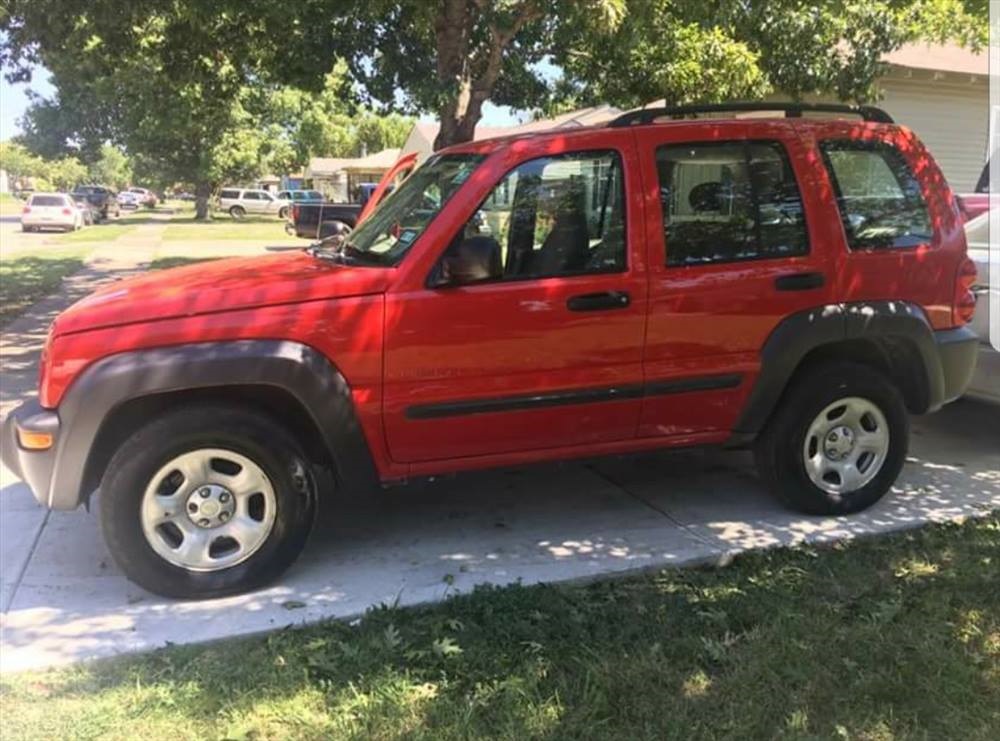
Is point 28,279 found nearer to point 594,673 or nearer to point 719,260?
point 719,260

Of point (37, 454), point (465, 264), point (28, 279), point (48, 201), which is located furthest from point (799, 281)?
point (48, 201)

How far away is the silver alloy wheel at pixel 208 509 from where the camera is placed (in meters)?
3.79

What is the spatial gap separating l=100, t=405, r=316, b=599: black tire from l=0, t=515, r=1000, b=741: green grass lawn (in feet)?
1.45

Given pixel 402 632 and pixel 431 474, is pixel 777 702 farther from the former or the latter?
pixel 431 474

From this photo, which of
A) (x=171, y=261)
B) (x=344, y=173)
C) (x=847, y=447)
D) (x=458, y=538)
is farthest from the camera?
(x=344, y=173)

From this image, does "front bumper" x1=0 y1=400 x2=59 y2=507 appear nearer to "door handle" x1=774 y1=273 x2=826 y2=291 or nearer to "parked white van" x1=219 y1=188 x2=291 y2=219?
"door handle" x1=774 y1=273 x2=826 y2=291

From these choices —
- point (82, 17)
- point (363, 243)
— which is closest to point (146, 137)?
point (82, 17)

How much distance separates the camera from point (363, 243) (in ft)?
14.5

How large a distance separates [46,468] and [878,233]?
401 cm

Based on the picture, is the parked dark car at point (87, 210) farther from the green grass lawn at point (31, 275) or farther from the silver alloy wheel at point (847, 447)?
the silver alloy wheel at point (847, 447)

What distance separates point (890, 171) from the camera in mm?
4711

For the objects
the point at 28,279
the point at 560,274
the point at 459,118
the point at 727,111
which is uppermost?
the point at 459,118

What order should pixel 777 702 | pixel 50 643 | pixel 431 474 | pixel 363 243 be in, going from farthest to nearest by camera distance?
pixel 363 243
pixel 431 474
pixel 50 643
pixel 777 702

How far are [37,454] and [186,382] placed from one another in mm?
690
